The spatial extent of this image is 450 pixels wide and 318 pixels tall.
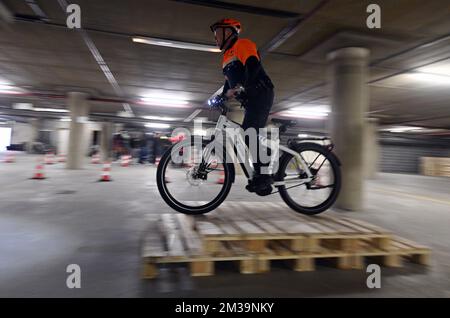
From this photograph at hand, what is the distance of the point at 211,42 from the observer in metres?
6.70

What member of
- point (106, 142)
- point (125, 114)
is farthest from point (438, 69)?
point (106, 142)

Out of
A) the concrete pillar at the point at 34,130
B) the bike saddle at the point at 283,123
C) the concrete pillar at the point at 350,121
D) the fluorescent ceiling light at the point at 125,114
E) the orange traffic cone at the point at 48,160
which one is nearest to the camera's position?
the bike saddle at the point at 283,123

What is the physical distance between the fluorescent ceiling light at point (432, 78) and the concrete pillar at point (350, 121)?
10.9ft

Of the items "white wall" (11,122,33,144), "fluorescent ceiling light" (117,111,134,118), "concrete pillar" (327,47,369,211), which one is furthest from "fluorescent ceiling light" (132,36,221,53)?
"white wall" (11,122,33,144)

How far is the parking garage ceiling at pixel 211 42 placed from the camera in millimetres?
5047

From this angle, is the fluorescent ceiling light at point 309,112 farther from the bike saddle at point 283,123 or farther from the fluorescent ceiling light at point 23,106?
the fluorescent ceiling light at point 23,106

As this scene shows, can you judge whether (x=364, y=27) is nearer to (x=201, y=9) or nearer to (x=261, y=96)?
(x=201, y=9)

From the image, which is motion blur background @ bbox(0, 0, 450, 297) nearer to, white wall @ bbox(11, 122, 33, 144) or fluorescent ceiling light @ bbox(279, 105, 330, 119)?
fluorescent ceiling light @ bbox(279, 105, 330, 119)

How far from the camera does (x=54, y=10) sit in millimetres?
5445

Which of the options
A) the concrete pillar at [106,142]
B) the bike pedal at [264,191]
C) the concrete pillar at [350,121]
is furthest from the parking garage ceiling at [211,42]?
the concrete pillar at [106,142]

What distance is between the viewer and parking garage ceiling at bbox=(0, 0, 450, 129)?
16.6 ft

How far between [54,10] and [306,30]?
4.91 metres

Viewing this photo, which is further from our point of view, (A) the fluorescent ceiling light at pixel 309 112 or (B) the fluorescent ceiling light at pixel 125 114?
(B) the fluorescent ceiling light at pixel 125 114

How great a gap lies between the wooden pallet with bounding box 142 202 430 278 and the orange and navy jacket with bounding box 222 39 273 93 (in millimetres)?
1615
